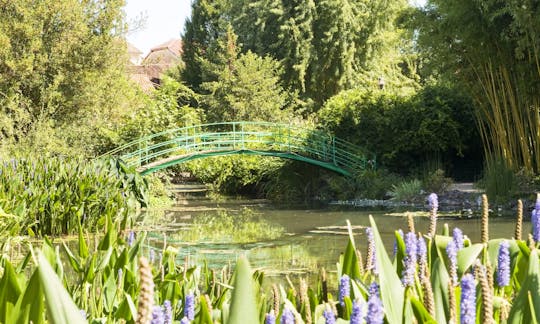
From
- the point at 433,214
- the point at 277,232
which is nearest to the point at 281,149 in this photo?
the point at 277,232

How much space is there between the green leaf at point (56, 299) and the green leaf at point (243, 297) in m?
0.21

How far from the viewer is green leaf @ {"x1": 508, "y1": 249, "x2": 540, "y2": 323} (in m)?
1.25

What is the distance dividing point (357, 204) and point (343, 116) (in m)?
3.30

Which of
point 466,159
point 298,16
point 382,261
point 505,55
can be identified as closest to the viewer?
point 382,261

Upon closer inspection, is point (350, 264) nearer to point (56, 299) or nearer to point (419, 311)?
point (419, 311)

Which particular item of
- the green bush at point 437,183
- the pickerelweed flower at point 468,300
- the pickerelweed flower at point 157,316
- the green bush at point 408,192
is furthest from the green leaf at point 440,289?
the green bush at point 437,183

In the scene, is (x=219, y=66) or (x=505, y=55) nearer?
(x=505, y=55)

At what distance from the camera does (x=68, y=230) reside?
9.71m

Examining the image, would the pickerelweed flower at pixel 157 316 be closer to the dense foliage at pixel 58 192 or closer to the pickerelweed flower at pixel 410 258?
the pickerelweed flower at pixel 410 258

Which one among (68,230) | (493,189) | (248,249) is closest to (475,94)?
(493,189)

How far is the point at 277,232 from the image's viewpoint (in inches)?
454

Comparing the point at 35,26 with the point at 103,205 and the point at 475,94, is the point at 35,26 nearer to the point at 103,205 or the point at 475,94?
the point at 103,205

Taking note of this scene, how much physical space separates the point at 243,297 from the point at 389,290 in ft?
1.21

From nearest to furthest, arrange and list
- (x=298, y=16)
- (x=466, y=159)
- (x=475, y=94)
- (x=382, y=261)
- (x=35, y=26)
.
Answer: (x=382, y=261) < (x=475, y=94) < (x=35, y=26) < (x=466, y=159) < (x=298, y=16)
